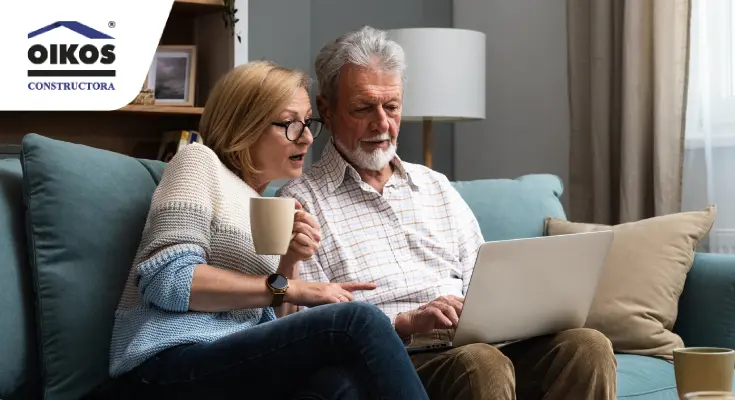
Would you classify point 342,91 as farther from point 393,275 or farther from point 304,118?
point 393,275

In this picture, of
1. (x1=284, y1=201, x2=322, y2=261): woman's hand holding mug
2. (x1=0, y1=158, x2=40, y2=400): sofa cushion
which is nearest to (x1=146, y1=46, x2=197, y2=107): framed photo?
(x1=0, y1=158, x2=40, y2=400): sofa cushion

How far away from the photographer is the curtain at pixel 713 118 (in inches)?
126

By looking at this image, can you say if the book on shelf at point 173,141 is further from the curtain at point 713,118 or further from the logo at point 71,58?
the curtain at point 713,118

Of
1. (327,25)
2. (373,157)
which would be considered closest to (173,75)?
(327,25)

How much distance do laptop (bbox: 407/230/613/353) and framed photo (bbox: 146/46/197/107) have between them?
2.00 meters

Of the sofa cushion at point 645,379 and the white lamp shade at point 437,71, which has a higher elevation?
the white lamp shade at point 437,71

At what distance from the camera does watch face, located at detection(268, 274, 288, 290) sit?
1.72 metres

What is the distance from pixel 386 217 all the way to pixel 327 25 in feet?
6.74

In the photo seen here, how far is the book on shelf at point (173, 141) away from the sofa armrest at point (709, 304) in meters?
1.82

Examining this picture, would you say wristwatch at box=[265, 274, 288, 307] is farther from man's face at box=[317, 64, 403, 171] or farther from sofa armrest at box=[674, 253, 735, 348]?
sofa armrest at box=[674, 253, 735, 348]

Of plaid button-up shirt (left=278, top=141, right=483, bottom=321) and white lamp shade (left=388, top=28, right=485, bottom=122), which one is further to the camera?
white lamp shade (left=388, top=28, right=485, bottom=122)

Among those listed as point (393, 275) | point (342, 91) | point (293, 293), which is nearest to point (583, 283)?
point (393, 275)

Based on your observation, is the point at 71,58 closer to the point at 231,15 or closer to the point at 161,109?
the point at 161,109

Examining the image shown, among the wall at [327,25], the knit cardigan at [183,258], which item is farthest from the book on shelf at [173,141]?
the knit cardigan at [183,258]
